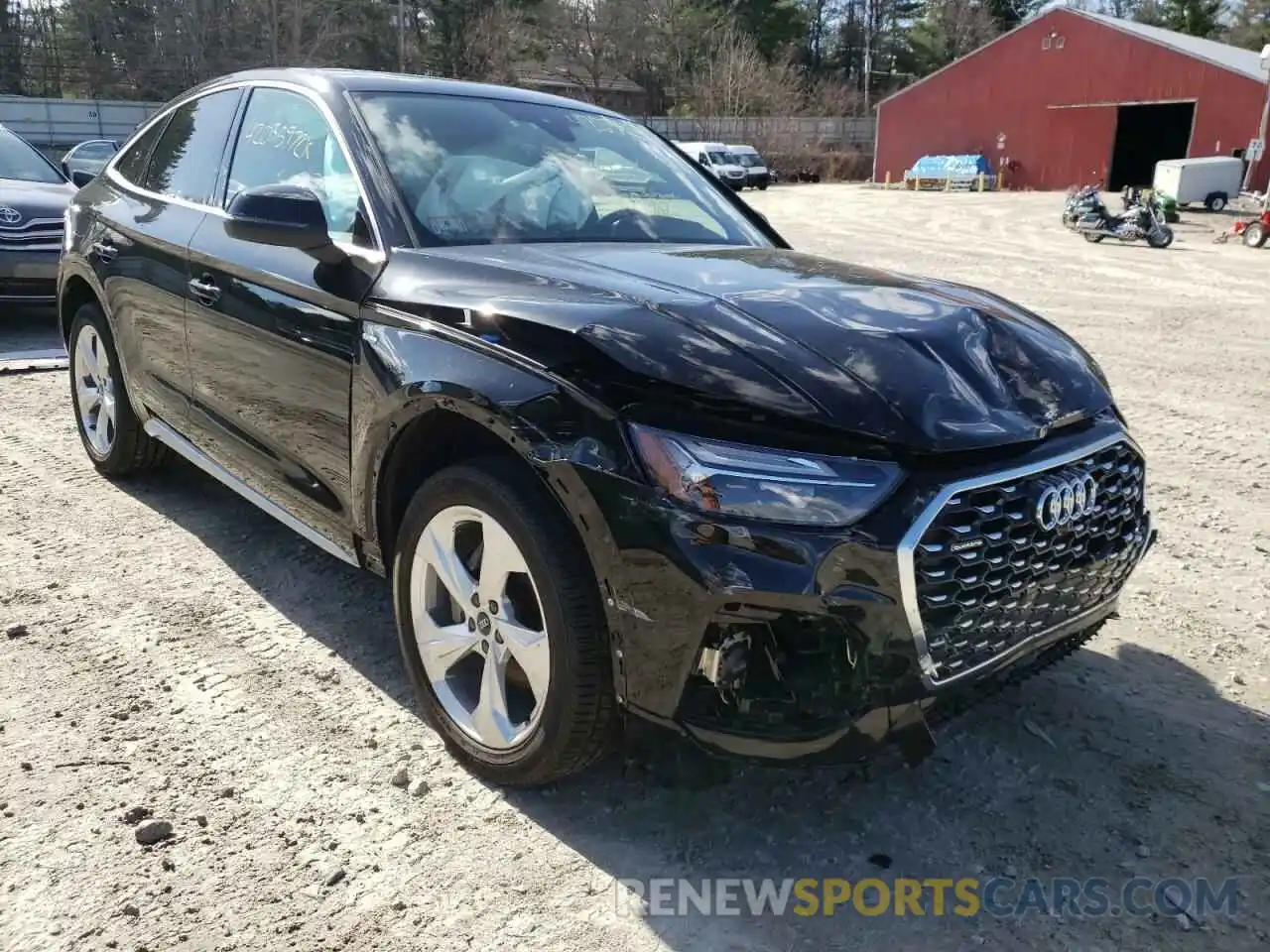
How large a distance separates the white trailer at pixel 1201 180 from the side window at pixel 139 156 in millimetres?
26999

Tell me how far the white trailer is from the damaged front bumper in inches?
1103

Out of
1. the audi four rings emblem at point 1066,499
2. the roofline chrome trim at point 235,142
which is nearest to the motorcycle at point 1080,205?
the roofline chrome trim at point 235,142

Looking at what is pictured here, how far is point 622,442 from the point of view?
219 centimetres

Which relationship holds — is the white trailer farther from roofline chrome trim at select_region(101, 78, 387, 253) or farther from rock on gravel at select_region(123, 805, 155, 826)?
rock on gravel at select_region(123, 805, 155, 826)

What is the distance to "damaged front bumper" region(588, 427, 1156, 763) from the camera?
6.82ft

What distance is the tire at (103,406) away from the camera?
4.70m

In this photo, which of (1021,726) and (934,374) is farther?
(1021,726)

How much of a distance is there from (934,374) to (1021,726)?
1297mm

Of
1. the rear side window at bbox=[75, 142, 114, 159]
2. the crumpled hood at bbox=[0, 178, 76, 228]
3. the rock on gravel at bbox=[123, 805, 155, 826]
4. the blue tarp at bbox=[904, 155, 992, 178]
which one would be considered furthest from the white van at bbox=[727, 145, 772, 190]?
the rock on gravel at bbox=[123, 805, 155, 826]

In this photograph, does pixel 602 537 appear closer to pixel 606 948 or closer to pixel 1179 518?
Result: pixel 606 948

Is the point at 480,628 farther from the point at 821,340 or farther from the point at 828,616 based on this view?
the point at 821,340

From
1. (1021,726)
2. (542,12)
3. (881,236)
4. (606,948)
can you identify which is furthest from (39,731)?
(542,12)

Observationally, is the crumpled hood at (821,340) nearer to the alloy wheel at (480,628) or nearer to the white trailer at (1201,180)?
the alloy wheel at (480,628)

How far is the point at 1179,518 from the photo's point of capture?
4.69m
